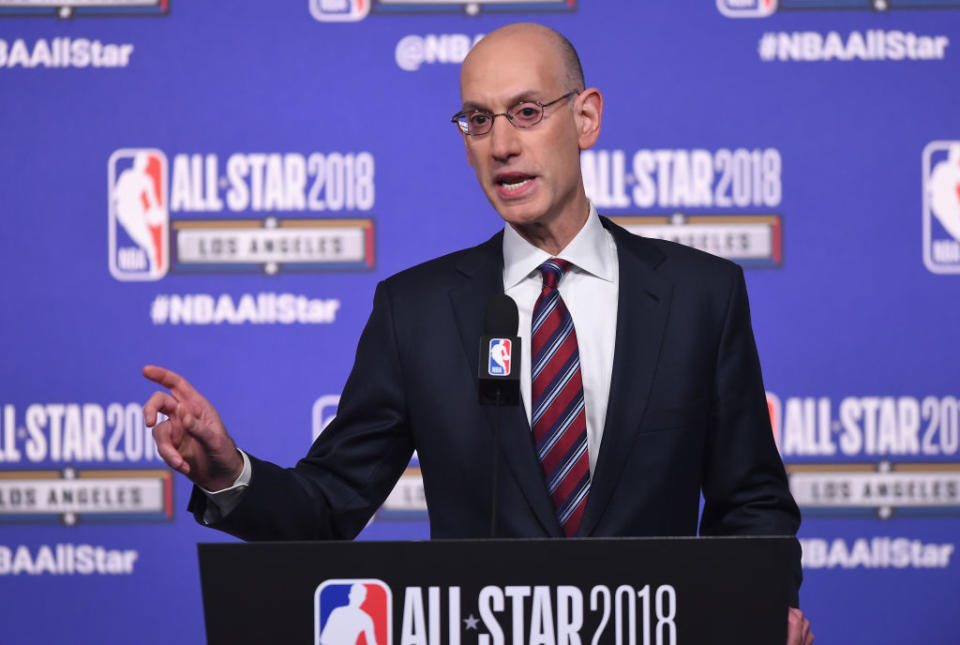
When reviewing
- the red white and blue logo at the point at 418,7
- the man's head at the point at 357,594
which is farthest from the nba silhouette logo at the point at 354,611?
the red white and blue logo at the point at 418,7

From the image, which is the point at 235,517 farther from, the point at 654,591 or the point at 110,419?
the point at 110,419

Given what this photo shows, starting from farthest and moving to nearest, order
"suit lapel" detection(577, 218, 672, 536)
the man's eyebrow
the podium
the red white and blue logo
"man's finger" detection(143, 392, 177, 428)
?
the red white and blue logo → the man's eyebrow → "suit lapel" detection(577, 218, 672, 536) → "man's finger" detection(143, 392, 177, 428) → the podium

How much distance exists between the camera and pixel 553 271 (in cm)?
161

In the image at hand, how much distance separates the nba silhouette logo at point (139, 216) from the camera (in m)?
2.96

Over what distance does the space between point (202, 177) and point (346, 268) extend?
49 centimetres

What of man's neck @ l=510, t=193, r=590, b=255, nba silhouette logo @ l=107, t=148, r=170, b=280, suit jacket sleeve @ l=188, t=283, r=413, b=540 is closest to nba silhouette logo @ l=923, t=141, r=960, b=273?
man's neck @ l=510, t=193, r=590, b=255

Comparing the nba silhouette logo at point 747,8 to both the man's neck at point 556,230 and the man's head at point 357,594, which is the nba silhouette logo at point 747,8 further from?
the man's head at point 357,594

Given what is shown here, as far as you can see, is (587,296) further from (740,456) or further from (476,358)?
(740,456)

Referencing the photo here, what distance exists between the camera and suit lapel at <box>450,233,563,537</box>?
1477mm

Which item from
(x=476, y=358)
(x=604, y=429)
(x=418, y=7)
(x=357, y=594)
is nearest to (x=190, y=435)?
(x=357, y=594)

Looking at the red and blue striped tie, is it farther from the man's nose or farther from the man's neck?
the man's nose

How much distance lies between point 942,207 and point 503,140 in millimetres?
1883

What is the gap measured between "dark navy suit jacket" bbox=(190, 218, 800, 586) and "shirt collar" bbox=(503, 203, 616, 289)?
24mm

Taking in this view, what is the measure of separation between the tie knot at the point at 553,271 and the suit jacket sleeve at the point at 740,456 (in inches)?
10.3
